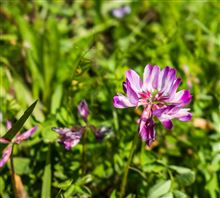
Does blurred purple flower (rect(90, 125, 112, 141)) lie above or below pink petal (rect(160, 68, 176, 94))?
below

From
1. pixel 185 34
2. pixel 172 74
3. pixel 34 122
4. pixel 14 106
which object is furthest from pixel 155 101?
pixel 185 34

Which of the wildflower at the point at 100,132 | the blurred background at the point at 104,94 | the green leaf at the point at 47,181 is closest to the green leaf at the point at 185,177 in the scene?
the blurred background at the point at 104,94

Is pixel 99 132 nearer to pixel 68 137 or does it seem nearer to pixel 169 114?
pixel 68 137

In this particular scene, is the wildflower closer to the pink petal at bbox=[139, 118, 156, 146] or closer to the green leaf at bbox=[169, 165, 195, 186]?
the green leaf at bbox=[169, 165, 195, 186]

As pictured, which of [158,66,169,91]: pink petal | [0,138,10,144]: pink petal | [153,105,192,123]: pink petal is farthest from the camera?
[0,138,10,144]: pink petal

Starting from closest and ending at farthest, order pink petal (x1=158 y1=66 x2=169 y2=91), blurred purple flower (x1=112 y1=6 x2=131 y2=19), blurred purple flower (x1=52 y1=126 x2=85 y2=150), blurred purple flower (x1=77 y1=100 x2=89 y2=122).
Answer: pink petal (x1=158 y1=66 x2=169 y2=91)
blurred purple flower (x1=52 y1=126 x2=85 y2=150)
blurred purple flower (x1=77 y1=100 x2=89 y2=122)
blurred purple flower (x1=112 y1=6 x2=131 y2=19)

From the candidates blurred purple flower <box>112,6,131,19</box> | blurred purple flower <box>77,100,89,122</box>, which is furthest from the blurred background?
blurred purple flower <box>77,100,89,122</box>

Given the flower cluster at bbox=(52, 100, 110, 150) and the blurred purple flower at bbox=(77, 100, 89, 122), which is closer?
the flower cluster at bbox=(52, 100, 110, 150)

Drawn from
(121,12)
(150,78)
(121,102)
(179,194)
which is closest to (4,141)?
(121,102)
